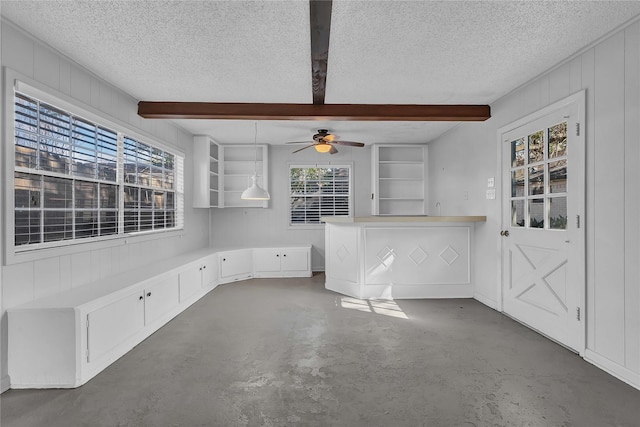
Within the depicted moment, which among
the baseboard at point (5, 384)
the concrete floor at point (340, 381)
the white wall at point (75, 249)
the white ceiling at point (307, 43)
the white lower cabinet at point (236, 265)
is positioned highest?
the white ceiling at point (307, 43)

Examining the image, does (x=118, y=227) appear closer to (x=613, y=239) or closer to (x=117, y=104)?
(x=117, y=104)

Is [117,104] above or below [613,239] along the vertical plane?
above

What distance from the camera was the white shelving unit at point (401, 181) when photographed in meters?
6.64

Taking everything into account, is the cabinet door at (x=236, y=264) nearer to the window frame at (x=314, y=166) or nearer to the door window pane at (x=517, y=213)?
the window frame at (x=314, y=166)

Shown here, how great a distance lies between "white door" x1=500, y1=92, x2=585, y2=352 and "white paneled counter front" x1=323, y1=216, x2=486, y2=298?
0.68 m

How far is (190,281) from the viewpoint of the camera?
430 centimetres

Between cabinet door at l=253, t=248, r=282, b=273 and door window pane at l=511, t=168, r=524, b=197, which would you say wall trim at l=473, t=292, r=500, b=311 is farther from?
cabinet door at l=253, t=248, r=282, b=273

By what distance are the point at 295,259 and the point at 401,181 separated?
2772 mm

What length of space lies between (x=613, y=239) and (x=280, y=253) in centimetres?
474

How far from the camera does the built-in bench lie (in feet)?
7.50

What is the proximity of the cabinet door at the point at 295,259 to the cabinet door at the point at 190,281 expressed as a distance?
178 cm

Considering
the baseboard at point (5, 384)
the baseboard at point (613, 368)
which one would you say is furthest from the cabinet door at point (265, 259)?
the baseboard at point (613, 368)

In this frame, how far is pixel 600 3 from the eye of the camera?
84.2 inches

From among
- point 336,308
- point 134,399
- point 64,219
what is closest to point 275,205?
point 336,308
